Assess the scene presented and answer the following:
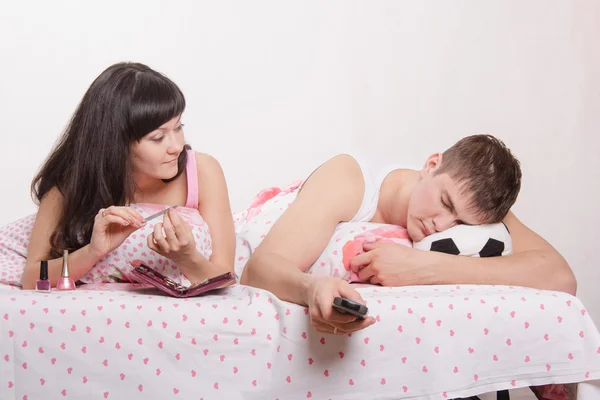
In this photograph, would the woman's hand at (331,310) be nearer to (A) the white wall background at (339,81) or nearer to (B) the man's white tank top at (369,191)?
(B) the man's white tank top at (369,191)

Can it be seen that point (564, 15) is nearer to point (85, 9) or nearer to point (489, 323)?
point (85, 9)

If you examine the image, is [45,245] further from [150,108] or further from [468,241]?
[468,241]

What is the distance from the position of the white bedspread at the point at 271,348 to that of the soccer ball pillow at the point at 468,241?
34 cm

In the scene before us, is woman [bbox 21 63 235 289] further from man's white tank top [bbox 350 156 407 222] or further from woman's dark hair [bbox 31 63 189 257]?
man's white tank top [bbox 350 156 407 222]

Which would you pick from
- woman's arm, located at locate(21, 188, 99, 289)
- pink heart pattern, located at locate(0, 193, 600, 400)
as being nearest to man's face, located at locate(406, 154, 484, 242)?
pink heart pattern, located at locate(0, 193, 600, 400)

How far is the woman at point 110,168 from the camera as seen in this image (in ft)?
7.59

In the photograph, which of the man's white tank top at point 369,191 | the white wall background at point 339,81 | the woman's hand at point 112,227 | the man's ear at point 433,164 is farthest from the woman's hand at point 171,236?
the white wall background at point 339,81

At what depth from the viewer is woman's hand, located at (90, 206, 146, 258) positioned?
6.87 ft

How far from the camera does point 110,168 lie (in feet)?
7.69

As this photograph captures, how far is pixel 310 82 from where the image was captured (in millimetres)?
4008

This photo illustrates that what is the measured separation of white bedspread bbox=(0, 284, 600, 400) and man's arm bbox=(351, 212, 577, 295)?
0.26 metres

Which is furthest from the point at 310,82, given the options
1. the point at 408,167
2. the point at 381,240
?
the point at 381,240

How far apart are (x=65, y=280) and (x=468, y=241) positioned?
1.14 metres

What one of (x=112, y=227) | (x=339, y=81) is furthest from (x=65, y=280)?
(x=339, y=81)
